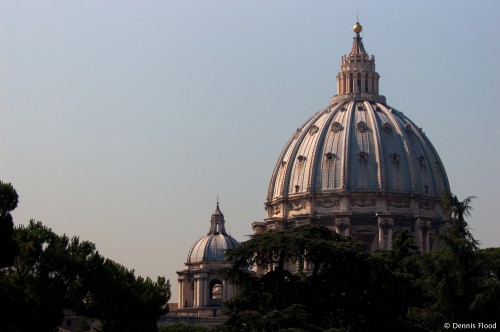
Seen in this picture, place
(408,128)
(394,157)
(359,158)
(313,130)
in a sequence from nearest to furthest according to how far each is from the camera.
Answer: (359,158)
(394,157)
(408,128)
(313,130)

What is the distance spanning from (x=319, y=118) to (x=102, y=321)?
7513 cm

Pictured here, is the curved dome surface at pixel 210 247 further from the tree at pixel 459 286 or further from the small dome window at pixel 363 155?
the tree at pixel 459 286

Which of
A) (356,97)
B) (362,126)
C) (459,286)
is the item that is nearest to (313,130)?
(362,126)

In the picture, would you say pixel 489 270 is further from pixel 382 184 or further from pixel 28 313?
pixel 382 184

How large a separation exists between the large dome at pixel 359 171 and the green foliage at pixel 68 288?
2417 inches

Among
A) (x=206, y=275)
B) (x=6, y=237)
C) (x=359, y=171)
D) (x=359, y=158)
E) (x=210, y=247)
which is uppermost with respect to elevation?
(x=359, y=158)

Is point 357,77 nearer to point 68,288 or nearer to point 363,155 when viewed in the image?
point 363,155

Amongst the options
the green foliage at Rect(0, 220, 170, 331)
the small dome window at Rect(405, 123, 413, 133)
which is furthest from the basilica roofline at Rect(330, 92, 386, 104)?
the green foliage at Rect(0, 220, 170, 331)

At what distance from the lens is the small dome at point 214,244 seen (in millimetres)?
126125

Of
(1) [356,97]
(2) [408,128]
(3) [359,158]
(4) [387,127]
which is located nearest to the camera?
(3) [359,158]

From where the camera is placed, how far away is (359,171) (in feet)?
403

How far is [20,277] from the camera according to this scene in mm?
53438

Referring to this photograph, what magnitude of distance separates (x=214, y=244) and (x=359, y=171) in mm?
14513

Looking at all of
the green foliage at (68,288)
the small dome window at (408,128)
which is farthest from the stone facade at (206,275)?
the green foliage at (68,288)
